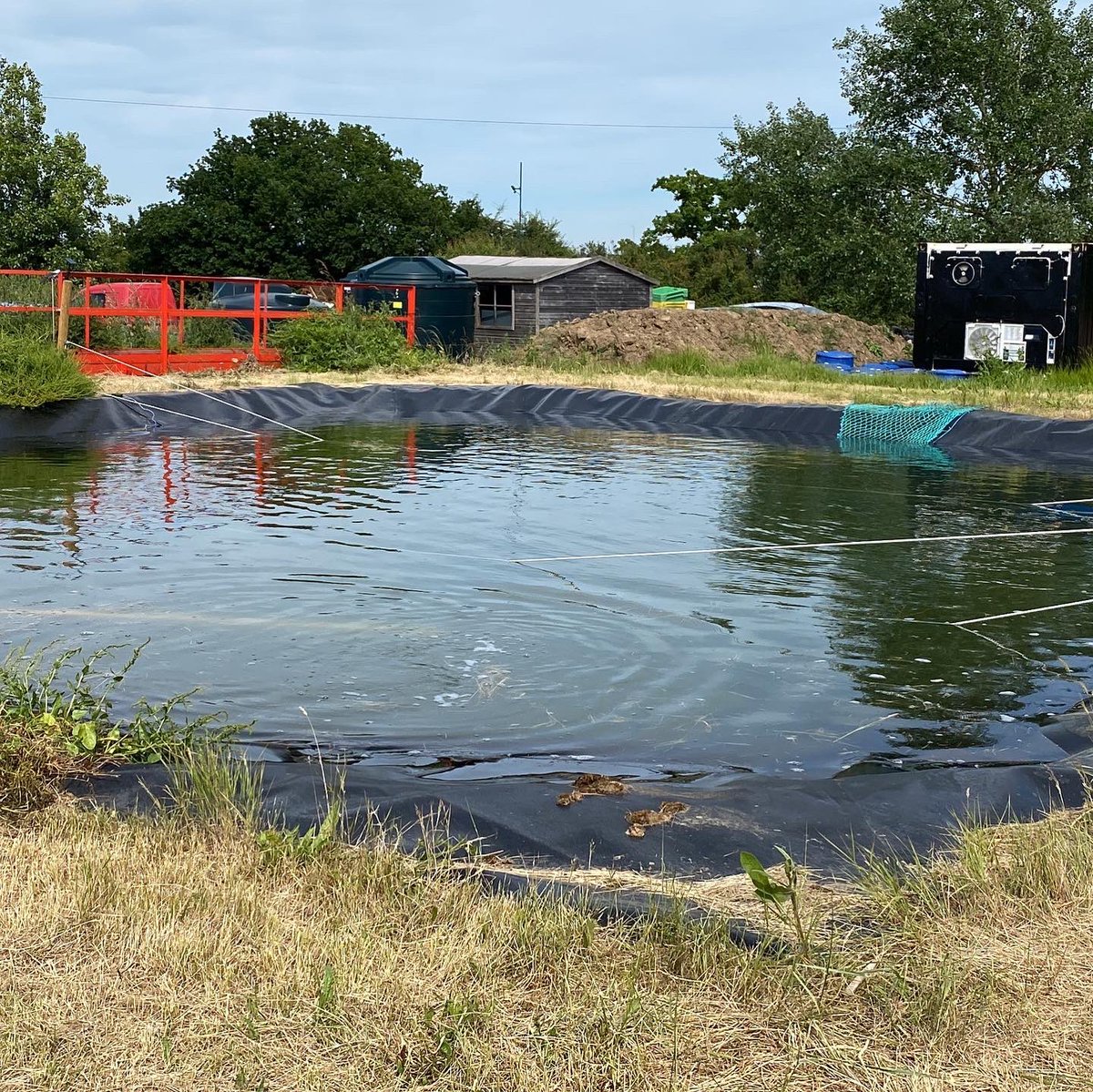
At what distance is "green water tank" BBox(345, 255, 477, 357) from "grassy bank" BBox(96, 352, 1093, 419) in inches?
70.8

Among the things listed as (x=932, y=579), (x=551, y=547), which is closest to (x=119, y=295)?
(x=551, y=547)

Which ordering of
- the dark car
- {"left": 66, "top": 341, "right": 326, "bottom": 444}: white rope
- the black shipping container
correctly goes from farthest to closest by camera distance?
the dark car, the black shipping container, {"left": 66, "top": 341, "right": 326, "bottom": 444}: white rope

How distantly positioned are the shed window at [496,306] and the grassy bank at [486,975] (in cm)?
2937

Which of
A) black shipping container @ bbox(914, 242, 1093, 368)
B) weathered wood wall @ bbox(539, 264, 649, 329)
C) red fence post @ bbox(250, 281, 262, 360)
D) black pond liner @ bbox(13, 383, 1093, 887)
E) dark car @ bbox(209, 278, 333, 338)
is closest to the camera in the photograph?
black pond liner @ bbox(13, 383, 1093, 887)

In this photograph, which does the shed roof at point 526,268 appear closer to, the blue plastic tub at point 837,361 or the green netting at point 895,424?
the blue plastic tub at point 837,361

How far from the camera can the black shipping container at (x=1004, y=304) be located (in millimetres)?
18625

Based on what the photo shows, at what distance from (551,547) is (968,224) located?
70.9 ft

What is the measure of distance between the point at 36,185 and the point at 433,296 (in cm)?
1674

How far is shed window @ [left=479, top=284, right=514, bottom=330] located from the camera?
106 ft

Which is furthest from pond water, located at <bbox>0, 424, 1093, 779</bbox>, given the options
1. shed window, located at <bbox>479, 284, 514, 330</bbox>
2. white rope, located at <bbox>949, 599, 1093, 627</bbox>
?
shed window, located at <bbox>479, 284, 514, 330</bbox>

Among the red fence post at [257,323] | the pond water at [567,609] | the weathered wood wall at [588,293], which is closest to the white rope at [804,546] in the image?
the pond water at [567,609]

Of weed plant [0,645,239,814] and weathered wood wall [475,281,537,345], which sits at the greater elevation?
weathered wood wall [475,281,537,345]

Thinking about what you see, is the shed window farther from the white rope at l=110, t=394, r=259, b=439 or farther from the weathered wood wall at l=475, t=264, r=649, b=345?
the white rope at l=110, t=394, r=259, b=439

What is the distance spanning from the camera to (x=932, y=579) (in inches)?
307
